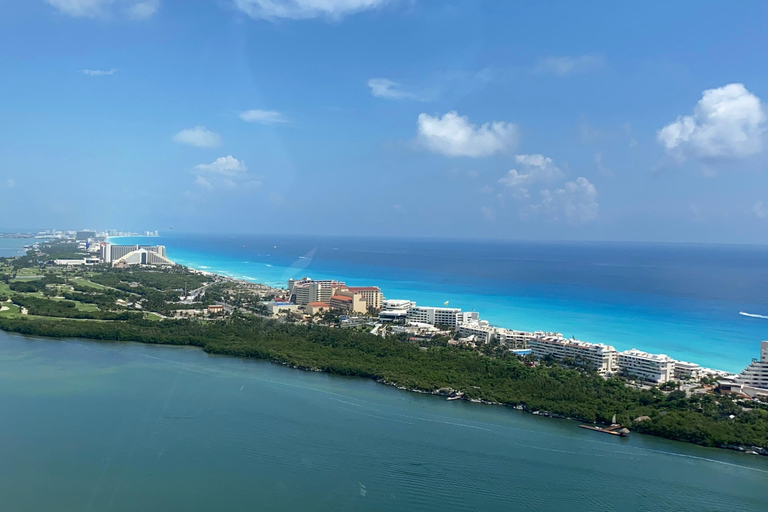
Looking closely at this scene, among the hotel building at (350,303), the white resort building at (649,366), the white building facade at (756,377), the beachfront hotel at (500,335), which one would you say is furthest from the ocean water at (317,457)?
→ the hotel building at (350,303)

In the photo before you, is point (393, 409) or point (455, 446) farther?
point (393, 409)

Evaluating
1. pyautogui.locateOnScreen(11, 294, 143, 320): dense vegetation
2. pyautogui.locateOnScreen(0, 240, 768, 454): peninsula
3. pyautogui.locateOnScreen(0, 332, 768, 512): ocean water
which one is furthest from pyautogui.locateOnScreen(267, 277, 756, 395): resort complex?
pyautogui.locateOnScreen(11, 294, 143, 320): dense vegetation

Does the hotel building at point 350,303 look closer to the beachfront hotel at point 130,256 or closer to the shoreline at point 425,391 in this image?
the shoreline at point 425,391

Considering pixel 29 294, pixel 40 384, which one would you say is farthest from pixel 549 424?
pixel 29 294

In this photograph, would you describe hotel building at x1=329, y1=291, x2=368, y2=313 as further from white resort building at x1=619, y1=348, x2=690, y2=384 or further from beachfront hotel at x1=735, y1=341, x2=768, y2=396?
beachfront hotel at x1=735, y1=341, x2=768, y2=396

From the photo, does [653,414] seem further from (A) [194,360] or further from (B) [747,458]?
(A) [194,360]
